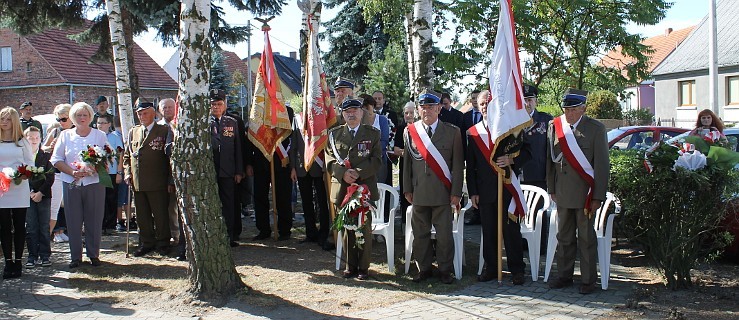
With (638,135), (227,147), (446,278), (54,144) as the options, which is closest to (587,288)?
(446,278)

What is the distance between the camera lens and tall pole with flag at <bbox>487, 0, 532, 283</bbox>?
6617mm

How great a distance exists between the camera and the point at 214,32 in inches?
622

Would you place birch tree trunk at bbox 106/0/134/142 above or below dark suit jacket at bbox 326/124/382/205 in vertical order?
above

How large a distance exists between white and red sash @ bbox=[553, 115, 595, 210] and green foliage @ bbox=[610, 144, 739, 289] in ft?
1.05

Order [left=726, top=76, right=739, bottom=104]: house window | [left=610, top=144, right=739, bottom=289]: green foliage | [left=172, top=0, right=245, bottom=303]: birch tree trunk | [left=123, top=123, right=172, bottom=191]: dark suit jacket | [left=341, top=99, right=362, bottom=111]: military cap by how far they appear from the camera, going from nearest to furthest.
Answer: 1. [left=610, top=144, right=739, bottom=289]: green foliage
2. [left=172, top=0, right=245, bottom=303]: birch tree trunk
3. [left=341, top=99, right=362, bottom=111]: military cap
4. [left=123, top=123, right=172, bottom=191]: dark suit jacket
5. [left=726, top=76, right=739, bottom=104]: house window

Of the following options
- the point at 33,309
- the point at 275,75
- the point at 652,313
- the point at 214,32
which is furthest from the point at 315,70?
the point at 214,32

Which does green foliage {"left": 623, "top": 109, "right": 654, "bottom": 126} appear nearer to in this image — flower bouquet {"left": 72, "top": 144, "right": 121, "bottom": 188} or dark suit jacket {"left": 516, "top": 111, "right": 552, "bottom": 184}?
dark suit jacket {"left": 516, "top": 111, "right": 552, "bottom": 184}

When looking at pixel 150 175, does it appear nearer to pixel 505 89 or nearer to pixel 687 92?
pixel 505 89

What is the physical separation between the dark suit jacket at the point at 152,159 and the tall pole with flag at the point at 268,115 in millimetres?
1273

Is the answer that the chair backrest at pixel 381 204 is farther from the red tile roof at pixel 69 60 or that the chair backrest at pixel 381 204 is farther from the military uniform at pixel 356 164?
the red tile roof at pixel 69 60

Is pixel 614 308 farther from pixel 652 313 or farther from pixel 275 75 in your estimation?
pixel 275 75

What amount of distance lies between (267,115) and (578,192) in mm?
4479

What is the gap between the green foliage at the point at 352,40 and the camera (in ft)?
98.3

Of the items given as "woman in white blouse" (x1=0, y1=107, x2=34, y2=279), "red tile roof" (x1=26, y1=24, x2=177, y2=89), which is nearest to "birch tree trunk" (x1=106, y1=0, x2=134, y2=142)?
"woman in white blouse" (x1=0, y1=107, x2=34, y2=279)
